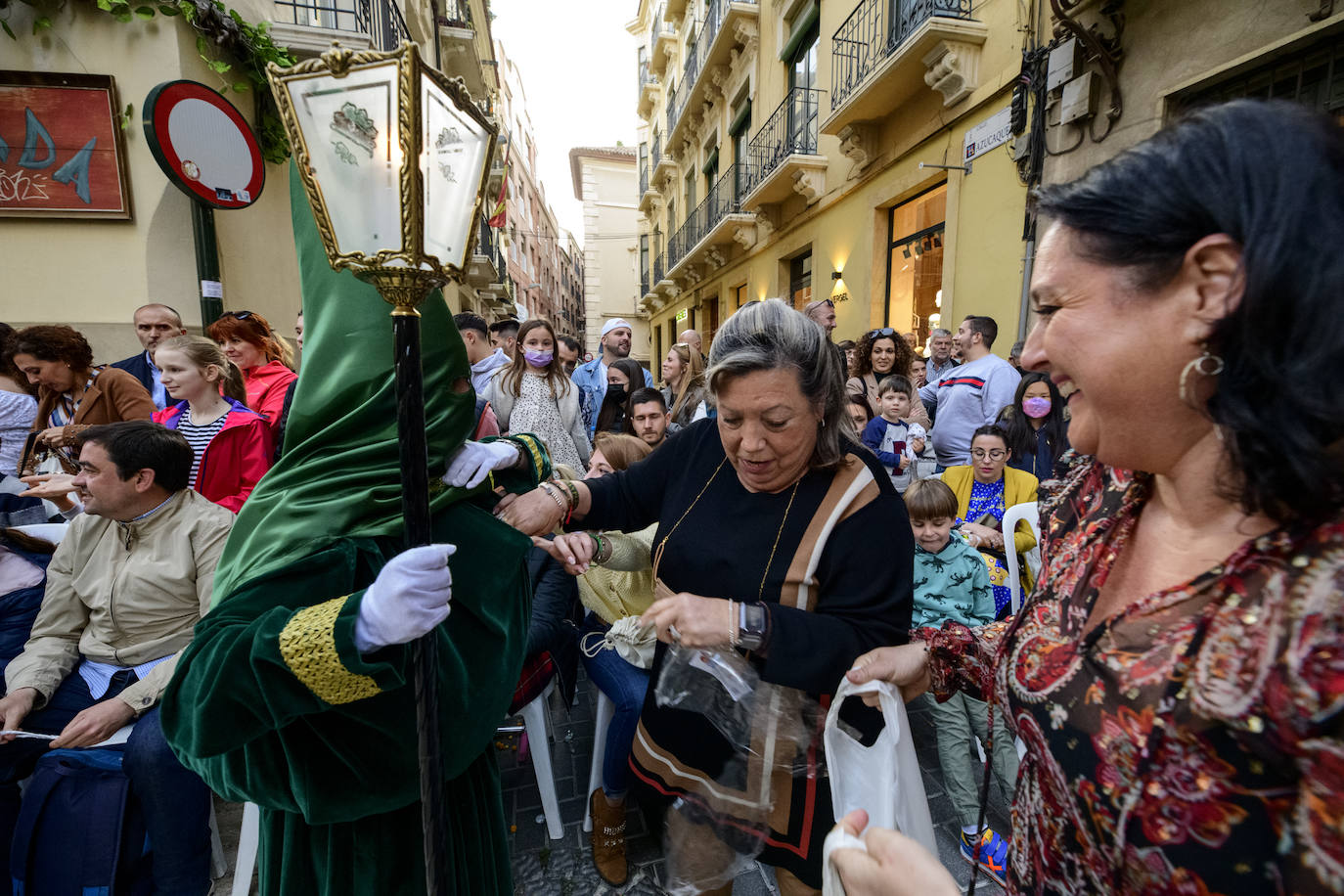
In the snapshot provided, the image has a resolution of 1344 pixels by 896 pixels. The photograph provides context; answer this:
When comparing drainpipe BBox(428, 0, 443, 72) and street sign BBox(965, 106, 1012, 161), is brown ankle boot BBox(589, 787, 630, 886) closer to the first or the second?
street sign BBox(965, 106, 1012, 161)

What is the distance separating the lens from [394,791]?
1.20 m

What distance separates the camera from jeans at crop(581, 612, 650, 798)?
2367mm

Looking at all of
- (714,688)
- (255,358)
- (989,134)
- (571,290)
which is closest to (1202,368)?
(714,688)

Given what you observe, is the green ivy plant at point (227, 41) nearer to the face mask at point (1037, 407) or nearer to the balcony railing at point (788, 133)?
the face mask at point (1037, 407)

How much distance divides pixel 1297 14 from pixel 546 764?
604 centimetres

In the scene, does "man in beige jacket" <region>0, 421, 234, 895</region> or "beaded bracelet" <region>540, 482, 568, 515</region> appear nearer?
"beaded bracelet" <region>540, 482, 568, 515</region>

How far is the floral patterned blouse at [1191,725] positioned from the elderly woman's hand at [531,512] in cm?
110

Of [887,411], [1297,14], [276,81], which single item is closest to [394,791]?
[276,81]

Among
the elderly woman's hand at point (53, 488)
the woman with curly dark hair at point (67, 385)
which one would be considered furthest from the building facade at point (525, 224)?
the elderly woman's hand at point (53, 488)

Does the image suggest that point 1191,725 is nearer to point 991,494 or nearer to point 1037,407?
point 991,494

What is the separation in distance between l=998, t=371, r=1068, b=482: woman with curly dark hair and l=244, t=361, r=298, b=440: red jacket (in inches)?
177

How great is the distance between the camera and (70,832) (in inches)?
78.8

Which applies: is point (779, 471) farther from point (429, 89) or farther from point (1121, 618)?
point (429, 89)

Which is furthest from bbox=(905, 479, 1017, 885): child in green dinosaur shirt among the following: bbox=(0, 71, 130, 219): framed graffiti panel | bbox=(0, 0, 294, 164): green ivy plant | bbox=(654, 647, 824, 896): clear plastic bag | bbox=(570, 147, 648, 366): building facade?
bbox=(570, 147, 648, 366): building facade
